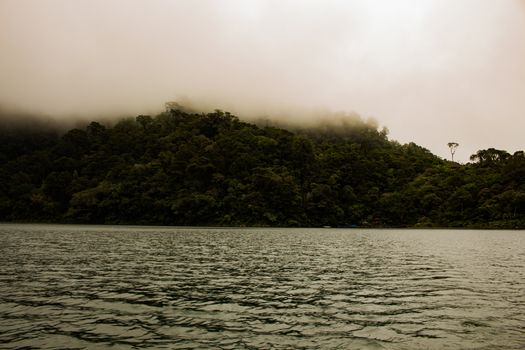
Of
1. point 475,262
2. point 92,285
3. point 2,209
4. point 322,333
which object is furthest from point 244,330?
point 2,209

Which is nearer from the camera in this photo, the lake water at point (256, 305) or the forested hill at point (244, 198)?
the lake water at point (256, 305)

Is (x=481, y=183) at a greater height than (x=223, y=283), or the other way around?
(x=481, y=183)

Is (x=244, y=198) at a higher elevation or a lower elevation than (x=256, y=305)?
higher

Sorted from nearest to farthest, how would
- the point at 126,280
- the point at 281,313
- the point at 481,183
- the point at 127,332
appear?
the point at 127,332 → the point at 281,313 → the point at 126,280 → the point at 481,183

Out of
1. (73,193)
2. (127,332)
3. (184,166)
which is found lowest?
(127,332)

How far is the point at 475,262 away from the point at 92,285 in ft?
122

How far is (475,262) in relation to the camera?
44.4 meters

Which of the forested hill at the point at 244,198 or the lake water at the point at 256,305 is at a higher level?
the forested hill at the point at 244,198

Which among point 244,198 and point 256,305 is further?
point 244,198

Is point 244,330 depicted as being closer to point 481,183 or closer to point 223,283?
point 223,283

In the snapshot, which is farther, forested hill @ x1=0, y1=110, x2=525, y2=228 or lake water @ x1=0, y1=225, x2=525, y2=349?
forested hill @ x1=0, y1=110, x2=525, y2=228

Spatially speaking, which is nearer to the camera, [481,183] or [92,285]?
[92,285]

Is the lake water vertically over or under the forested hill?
under

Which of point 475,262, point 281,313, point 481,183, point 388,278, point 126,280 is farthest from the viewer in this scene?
point 481,183
